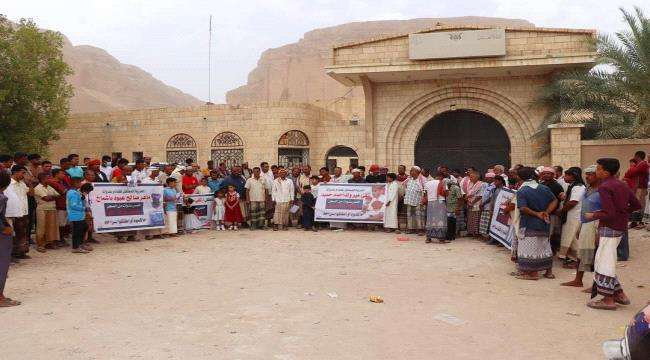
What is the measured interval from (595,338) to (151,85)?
2859 inches

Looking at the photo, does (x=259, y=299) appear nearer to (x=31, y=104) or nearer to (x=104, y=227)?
(x=104, y=227)

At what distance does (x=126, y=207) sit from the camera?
10227mm

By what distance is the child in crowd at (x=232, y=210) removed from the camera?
12.2 metres

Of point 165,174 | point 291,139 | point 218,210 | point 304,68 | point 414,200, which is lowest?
point 218,210

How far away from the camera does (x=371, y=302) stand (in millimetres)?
5488

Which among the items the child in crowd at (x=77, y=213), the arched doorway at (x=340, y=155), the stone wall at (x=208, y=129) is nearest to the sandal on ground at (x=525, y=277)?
the child in crowd at (x=77, y=213)

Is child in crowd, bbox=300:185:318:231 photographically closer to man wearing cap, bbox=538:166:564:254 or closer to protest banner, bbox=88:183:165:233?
protest banner, bbox=88:183:165:233

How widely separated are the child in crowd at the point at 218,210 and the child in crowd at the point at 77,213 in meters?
3.46

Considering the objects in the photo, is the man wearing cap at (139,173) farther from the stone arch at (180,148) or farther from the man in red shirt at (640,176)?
the stone arch at (180,148)

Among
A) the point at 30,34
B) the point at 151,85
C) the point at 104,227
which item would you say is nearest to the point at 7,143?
the point at 30,34

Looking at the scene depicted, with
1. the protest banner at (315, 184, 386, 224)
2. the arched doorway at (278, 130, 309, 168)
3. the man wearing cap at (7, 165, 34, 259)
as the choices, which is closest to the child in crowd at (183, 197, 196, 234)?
the protest banner at (315, 184, 386, 224)

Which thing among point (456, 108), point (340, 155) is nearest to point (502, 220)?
point (456, 108)

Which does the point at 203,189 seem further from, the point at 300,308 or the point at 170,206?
the point at 300,308

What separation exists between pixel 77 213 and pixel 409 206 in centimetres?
644
